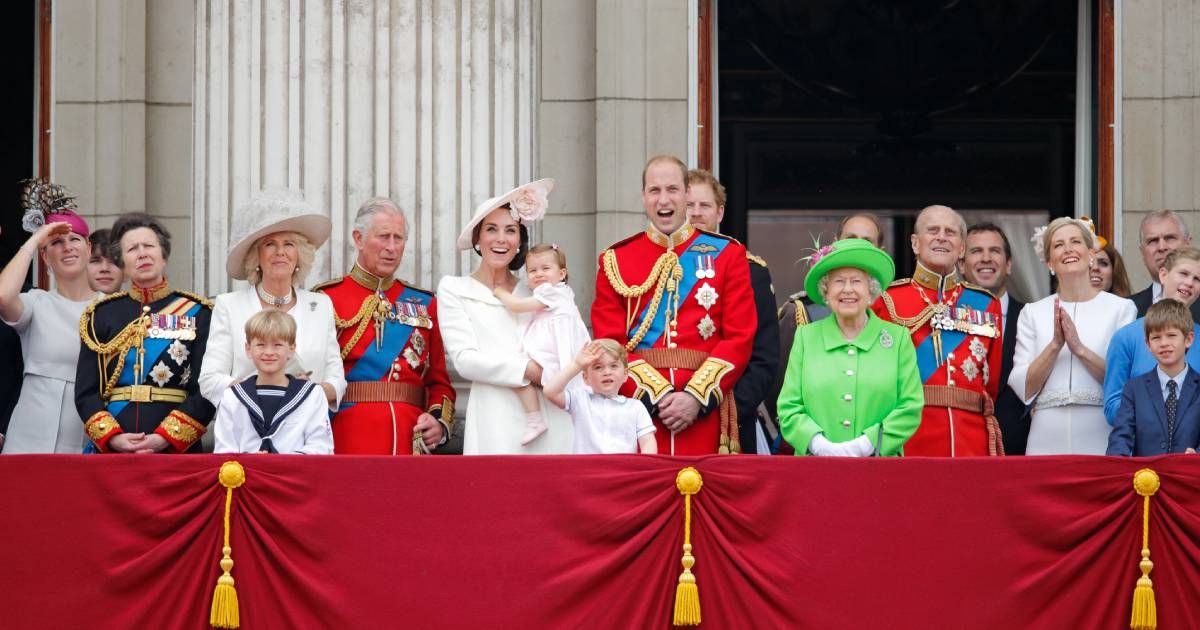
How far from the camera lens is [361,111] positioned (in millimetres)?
10367

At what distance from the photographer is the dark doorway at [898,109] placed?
1412 cm

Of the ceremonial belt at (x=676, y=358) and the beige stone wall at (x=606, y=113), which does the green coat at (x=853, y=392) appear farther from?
the beige stone wall at (x=606, y=113)

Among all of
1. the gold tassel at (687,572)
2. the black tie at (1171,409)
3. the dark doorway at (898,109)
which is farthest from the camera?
the dark doorway at (898,109)

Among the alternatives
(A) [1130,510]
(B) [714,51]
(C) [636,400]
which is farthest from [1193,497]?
(B) [714,51]

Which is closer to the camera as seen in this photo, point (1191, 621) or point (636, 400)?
point (1191, 621)

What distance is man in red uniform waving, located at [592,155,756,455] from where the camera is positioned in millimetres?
7992

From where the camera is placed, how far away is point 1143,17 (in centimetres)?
1023

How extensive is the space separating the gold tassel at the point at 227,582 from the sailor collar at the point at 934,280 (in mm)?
3258

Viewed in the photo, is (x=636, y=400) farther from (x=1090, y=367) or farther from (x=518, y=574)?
(x=1090, y=367)

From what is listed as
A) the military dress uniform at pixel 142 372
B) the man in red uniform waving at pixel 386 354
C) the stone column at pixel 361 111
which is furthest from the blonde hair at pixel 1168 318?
the military dress uniform at pixel 142 372

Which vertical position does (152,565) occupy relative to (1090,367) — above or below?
below

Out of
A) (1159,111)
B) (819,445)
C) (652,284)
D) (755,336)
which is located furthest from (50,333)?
(1159,111)

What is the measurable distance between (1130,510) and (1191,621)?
449 mm

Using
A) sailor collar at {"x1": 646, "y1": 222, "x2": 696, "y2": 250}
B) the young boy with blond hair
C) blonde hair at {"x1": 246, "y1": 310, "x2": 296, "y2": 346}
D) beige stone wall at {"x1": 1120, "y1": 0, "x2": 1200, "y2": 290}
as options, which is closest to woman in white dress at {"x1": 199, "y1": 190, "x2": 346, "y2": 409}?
blonde hair at {"x1": 246, "y1": 310, "x2": 296, "y2": 346}
